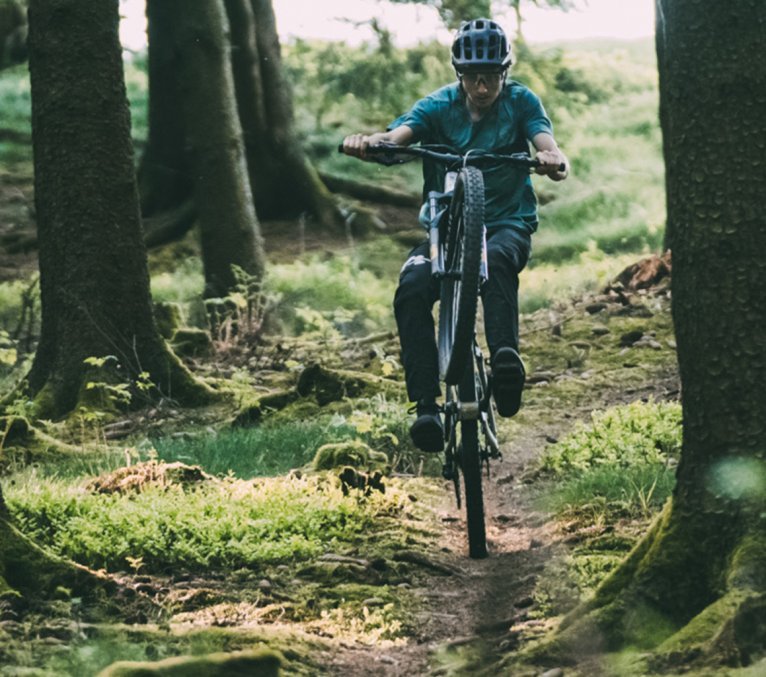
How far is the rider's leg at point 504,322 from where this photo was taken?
636 centimetres

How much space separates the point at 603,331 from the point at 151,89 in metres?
8.57

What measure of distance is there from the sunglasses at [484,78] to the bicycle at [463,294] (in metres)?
0.40

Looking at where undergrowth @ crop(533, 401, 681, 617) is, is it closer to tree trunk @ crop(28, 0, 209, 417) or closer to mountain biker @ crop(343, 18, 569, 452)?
mountain biker @ crop(343, 18, 569, 452)

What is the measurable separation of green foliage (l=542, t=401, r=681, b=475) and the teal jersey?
1.62 m

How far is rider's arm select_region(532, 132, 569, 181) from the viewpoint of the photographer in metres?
6.51

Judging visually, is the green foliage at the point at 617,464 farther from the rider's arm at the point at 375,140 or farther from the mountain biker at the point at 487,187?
the rider's arm at the point at 375,140

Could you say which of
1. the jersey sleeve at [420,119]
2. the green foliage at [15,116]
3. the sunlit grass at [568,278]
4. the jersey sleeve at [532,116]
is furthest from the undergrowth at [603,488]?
the green foliage at [15,116]

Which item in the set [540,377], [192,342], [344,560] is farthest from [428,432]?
[192,342]

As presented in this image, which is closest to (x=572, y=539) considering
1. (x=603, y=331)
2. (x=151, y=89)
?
(x=603, y=331)

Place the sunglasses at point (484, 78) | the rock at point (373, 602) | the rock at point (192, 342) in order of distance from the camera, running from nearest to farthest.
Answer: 1. the rock at point (373, 602)
2. the sunglasses at point (484, 78)
3. the rock at point (192, 342)

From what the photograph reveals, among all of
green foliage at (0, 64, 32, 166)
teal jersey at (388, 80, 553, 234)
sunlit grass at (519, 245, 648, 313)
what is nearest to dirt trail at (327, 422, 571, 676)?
teal jersey at (388, 80, 553, 234)

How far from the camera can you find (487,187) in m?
7.00

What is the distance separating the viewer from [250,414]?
10.3 m

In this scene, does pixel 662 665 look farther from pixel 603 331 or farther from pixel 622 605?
pixel 603 331
